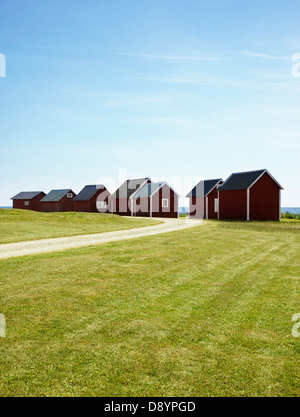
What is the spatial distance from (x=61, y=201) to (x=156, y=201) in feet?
90.2

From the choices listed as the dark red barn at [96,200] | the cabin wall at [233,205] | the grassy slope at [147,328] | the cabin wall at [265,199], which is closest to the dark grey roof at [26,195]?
the dark red barn at [96,200]

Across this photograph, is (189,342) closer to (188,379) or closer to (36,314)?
(188,379)

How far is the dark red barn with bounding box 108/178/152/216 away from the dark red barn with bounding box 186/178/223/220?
811 centimetres

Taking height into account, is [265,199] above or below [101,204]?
above

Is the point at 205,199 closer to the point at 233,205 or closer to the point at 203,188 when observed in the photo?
the point at 203,188

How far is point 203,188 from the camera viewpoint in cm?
5384

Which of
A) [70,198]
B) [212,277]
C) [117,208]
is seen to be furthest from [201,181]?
[212,277]

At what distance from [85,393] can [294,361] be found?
3.31 m

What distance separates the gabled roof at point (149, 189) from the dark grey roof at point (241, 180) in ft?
29.9

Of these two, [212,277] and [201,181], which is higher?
[201,181]

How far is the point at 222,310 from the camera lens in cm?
748

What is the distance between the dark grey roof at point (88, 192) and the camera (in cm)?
6444

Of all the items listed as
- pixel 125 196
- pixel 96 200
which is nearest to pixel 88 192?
pixel 96 200

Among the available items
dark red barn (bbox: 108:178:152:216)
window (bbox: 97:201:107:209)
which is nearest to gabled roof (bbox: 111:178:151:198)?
dark red barn (bbox: 108:178:152:216)
